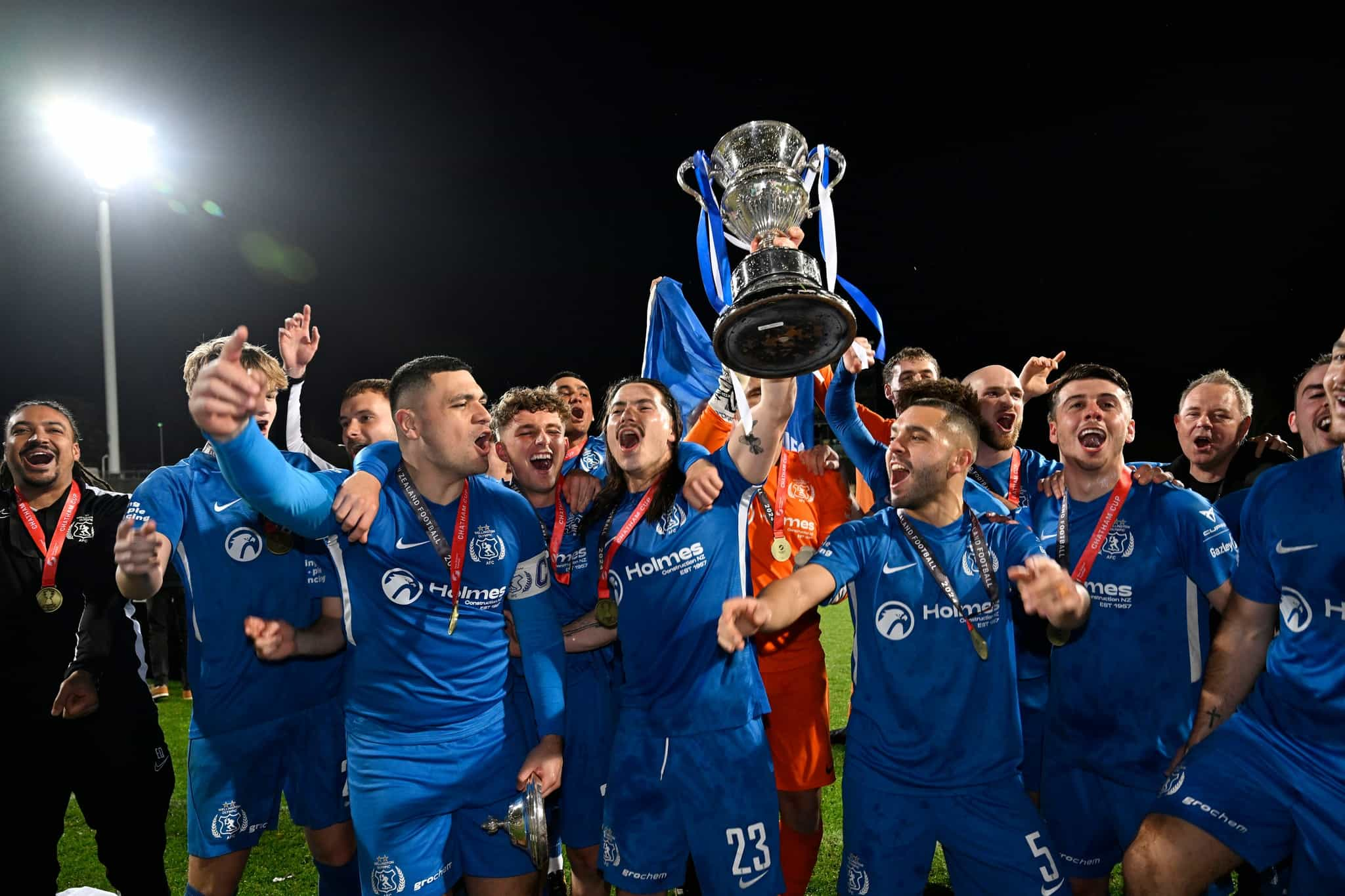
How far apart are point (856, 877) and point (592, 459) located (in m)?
2.30

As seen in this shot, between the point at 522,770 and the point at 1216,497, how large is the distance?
3746 mm

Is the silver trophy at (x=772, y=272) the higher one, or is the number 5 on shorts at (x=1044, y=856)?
the silver trophy at (x=772, y=272)

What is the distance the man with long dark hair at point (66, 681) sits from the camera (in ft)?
11.9

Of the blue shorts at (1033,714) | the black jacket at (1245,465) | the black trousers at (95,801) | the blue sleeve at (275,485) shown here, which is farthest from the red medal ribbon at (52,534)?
the black jacket at (1245,465)

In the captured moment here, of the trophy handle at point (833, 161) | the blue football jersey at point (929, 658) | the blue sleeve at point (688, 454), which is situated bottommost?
the blue football jersey at point (929, 658)

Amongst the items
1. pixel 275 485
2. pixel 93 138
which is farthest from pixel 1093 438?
pixel 93 138

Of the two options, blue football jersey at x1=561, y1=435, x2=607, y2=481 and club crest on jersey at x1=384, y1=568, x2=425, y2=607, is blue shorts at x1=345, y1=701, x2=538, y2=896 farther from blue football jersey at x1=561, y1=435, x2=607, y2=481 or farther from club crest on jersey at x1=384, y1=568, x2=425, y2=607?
blue football jersey at x1=561, y1=435, x2=607, y2=481

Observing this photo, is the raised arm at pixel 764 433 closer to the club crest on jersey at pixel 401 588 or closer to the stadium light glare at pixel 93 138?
the club crest on jersey at pixel 401 588

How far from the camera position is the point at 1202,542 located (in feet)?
9.92

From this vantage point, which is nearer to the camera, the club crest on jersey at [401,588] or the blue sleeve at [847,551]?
the blue sleeve at [847,551]

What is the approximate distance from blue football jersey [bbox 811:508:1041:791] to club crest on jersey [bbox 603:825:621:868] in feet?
2.85

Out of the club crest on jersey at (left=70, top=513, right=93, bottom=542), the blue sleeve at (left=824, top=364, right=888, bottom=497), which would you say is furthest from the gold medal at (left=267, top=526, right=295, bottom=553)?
the blue sleeve at (left=824, top=364, right=888, bottom=497)

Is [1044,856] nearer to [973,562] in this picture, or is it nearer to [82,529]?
[973,562]

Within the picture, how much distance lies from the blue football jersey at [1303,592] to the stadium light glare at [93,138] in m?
16.0
